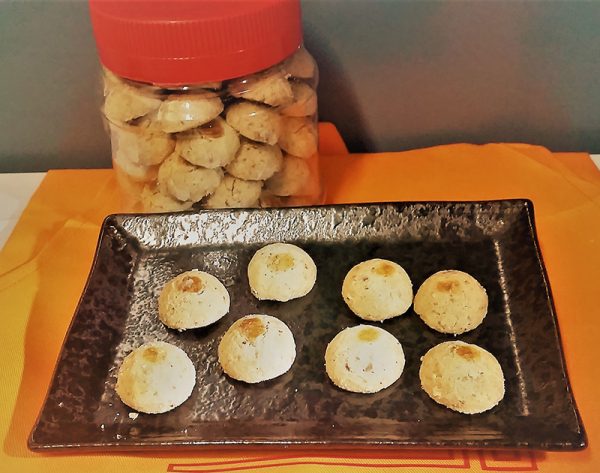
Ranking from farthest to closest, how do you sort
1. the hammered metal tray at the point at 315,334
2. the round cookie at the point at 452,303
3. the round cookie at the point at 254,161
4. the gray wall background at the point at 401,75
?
1. the gray wall background at the point at 401,75
2. the round cookie at the point at 254,161
3. the round cookie at the point at 452,303
4. the hammered metal tray at the point at 315,334

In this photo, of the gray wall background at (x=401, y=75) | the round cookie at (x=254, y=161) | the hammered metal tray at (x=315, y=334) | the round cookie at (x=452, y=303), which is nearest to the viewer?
the hammered metal tray at (x=315, y=334)

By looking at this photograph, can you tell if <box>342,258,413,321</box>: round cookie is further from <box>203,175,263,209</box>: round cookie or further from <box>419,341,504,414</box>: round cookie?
<box>203,175,263,209</box>: round cookie

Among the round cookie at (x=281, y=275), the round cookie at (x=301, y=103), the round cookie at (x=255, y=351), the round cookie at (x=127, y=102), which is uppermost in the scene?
the round cookie at (x=301, y=103)

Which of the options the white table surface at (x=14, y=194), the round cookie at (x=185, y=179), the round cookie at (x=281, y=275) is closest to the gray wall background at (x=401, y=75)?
the white table surface at (x=14, y=194)

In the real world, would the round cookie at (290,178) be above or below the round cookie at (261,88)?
below

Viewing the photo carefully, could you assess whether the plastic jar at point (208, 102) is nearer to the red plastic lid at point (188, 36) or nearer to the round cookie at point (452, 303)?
the red plastic lid at point (188, 36)

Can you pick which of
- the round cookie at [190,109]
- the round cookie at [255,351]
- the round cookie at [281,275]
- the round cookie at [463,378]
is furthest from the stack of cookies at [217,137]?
the round cookie at [463,378]

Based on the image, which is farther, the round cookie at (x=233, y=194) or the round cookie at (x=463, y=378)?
the round cookie at (x=233, y=194)
